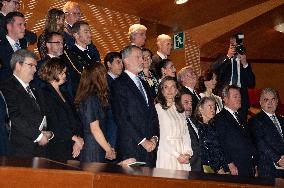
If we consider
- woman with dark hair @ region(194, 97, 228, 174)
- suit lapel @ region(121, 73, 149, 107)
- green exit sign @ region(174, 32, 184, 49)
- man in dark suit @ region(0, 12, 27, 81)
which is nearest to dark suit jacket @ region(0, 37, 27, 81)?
man in dark suit @ region(0, 12, 27, 81)

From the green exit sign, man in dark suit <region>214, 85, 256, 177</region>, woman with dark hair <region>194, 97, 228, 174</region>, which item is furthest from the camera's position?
the green exit sign

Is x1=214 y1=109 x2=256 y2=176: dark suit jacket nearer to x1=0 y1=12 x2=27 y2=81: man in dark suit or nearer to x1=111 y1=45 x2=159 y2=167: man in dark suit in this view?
x1=111 y1=45 x2=159 y2=167: man in dark suit

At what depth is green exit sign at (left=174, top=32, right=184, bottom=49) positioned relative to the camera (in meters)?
10.3

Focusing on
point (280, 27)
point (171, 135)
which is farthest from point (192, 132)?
point (280, 27)

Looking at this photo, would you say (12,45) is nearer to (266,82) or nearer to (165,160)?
(165,160)

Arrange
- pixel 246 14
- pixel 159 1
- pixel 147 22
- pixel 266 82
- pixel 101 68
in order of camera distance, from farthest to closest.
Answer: pixel 266 82, pixel 246 14, pixel 147 22, pixel 159 1, pixel 101 68

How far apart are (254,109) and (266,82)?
8.49 ft

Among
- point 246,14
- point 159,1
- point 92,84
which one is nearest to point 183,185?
point 92,84

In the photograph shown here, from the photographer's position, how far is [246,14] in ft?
35.0

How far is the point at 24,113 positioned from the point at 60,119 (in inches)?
16.0

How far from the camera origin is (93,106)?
Answer: 15.2ft

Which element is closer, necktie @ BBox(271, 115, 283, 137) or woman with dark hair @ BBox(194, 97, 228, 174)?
woman with dark hair @ BBox(194, 97, 228, 174)

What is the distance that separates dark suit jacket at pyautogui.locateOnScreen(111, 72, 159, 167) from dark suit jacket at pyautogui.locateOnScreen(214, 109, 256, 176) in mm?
819

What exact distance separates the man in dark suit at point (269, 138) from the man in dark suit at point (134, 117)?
1271 millimetres
